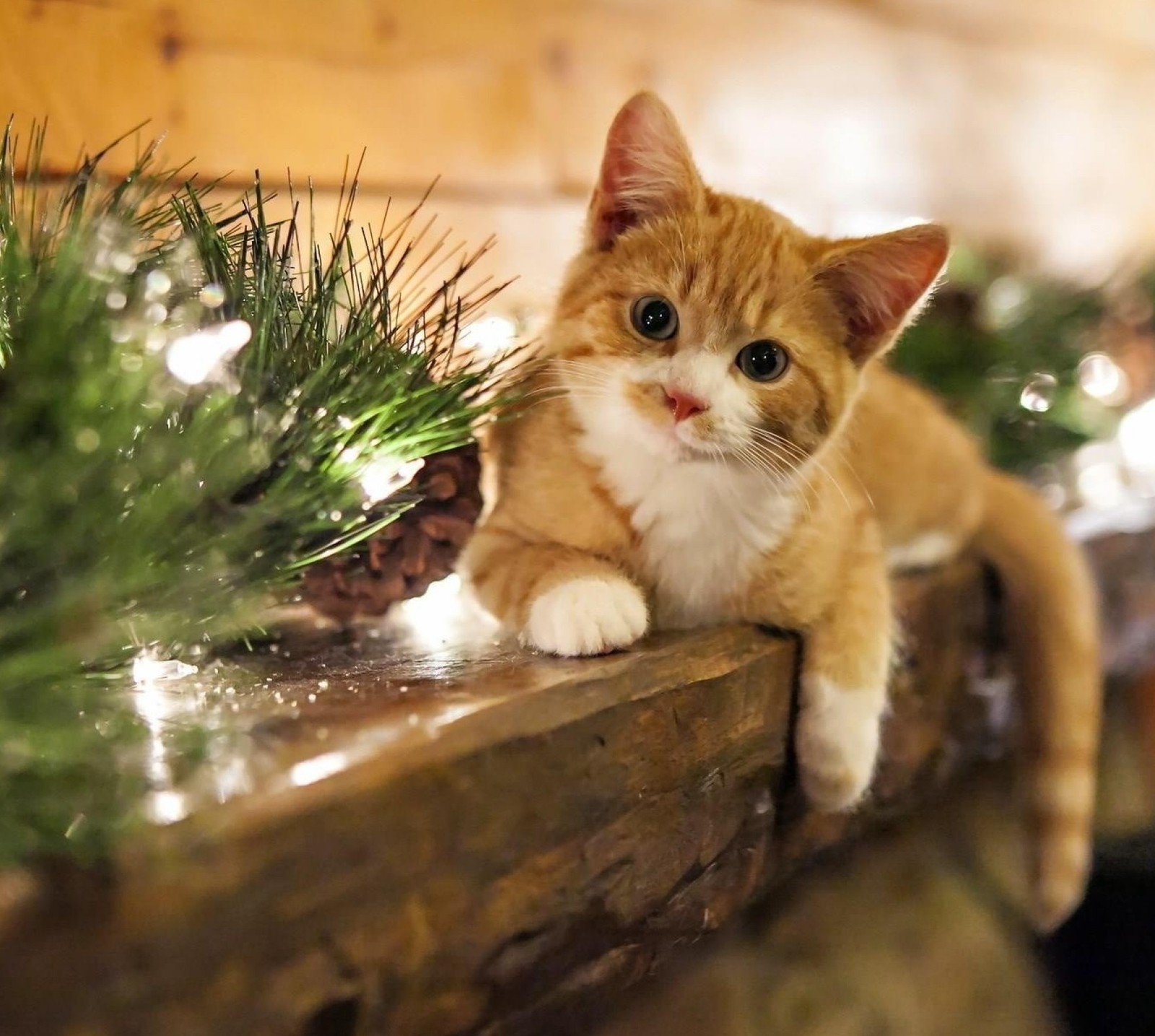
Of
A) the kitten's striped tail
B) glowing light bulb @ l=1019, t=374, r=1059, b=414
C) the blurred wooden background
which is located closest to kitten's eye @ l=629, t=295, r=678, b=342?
the blurred wooden background

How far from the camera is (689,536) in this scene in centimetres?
94

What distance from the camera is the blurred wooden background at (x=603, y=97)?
1.18 m

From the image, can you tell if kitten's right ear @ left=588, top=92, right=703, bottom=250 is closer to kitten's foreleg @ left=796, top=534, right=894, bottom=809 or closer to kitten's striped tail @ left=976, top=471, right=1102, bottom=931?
kitten's foreleg @ left=796, top=534, right=894, bottom=809

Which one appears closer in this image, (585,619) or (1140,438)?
(585,619)

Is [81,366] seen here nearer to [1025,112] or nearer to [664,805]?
[664,805]

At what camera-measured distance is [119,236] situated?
2.11 ft

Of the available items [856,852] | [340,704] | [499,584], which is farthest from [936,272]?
[856,852]

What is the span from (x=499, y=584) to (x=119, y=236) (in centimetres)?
45

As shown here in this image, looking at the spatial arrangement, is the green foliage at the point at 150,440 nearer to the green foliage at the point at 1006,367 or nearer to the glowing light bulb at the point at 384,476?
the glowing light bulb at the point at 384,476

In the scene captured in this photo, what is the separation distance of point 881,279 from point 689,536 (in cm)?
32

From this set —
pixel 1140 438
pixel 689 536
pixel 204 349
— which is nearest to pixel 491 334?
pixel 689 536

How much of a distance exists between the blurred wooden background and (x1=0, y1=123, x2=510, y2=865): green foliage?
13.8 inches

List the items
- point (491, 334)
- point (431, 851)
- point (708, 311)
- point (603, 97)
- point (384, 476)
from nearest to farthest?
point (431, 851) < point (384, 476) < point (708, 311) < point (491, 334) < point (603, 97)

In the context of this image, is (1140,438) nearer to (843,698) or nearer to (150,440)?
(843,698)
